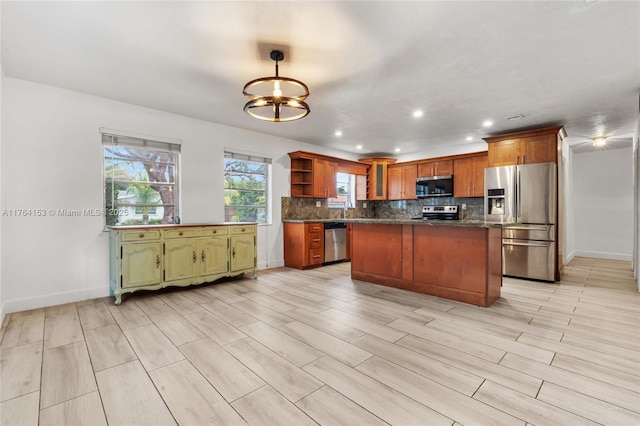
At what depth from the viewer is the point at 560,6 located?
2.01 metres

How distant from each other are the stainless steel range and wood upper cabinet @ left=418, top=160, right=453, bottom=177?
29.3 inches

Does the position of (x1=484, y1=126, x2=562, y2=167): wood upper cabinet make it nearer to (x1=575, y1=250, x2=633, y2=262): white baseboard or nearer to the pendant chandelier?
the pendant chandelier

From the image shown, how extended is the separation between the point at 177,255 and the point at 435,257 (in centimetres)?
335

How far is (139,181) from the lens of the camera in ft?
13.5

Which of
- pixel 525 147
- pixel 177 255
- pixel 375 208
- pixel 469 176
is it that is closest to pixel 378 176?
pixel 375 208

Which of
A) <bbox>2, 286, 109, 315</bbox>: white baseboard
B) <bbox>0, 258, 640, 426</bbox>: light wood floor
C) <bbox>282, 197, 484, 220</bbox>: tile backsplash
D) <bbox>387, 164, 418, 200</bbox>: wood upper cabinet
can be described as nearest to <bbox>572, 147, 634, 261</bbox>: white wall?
<bbox>282, 197, 484, 220</bbox>: tile backsplash

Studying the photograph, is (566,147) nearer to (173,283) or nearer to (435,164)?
(435,164)

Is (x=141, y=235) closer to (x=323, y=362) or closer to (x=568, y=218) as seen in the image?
(x=323, y=362)

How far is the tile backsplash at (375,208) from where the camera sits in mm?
6074

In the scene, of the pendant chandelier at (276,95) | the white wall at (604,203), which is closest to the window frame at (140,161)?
the pendant chandelier at (276,95)

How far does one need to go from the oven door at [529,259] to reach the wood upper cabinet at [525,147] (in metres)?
1.31

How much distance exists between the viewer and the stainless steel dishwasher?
5824 mm

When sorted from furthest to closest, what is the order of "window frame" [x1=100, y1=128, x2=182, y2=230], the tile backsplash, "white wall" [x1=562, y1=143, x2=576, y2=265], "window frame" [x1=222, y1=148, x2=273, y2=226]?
the tile backsplash, "white wall" [x1=562, y1=143, x2=576, y2=265], "window frame" [x1=222, y1=148, x2=273, y2=226], "window frame" [x1=100, y1=128, x2=182, y2=230]

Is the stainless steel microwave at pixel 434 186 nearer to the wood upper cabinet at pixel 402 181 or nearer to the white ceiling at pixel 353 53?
the wood upper cabinet at pixel 402 181
